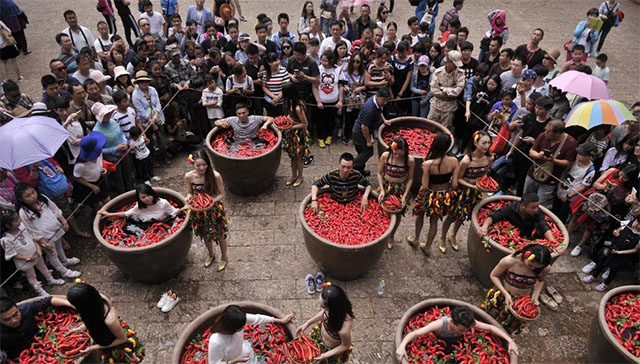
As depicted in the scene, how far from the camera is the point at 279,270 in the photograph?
637 cm

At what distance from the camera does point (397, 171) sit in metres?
6.25

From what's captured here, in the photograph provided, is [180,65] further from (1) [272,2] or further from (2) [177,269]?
(1) [272,2]

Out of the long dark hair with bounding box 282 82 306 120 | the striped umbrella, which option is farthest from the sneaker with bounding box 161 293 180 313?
the striped umbrella

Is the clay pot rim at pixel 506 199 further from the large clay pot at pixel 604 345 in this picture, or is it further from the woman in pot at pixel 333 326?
the woman in pot at pixel 333 326

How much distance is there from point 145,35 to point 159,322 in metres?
6.25

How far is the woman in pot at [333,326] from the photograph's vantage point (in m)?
4.00

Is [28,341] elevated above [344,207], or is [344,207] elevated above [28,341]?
[344,207]

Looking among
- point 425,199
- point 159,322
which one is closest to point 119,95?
point 159,322

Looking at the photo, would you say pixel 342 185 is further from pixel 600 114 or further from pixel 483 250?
pixel 600 114

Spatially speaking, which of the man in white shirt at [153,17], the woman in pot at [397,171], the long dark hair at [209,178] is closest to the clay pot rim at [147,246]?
the long dark hair at [209,178]

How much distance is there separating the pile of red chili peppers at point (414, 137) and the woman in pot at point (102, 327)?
17.1ft

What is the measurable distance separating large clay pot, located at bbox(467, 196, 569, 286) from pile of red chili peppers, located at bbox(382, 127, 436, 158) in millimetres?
1811

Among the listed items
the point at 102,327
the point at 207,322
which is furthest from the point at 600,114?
the point at 102,327

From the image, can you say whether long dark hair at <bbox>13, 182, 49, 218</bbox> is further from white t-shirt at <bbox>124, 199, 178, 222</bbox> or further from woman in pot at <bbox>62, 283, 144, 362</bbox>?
woman in pot at <bbox>62, 283, 144, 362</bbox>
